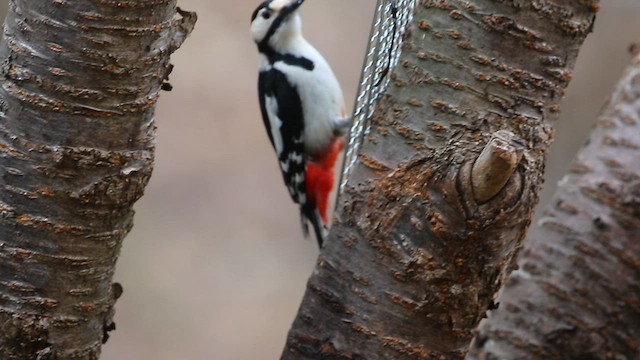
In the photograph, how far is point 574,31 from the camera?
1213mm

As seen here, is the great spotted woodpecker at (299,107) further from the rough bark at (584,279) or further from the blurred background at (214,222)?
the rough bark at (584,279)

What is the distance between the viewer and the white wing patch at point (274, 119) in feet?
10.9

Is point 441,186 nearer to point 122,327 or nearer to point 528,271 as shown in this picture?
point 528,271

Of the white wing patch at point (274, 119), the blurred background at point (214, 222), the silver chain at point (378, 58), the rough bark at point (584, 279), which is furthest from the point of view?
the blurred background at point (214, 222)

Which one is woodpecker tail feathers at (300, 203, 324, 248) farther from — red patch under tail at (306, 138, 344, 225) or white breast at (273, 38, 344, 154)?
white breast at (273, 38, 344, 154)

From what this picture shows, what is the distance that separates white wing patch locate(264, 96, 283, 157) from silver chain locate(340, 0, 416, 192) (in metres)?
1.58

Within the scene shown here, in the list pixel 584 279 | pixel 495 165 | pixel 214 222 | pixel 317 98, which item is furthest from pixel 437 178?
pixel 214 222

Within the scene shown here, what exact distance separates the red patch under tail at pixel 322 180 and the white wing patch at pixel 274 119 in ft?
0.46

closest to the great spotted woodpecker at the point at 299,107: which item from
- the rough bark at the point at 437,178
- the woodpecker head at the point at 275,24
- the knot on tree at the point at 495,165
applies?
the woodpecker head at the point at 275,24

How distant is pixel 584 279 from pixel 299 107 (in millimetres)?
2579

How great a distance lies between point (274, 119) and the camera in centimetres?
335

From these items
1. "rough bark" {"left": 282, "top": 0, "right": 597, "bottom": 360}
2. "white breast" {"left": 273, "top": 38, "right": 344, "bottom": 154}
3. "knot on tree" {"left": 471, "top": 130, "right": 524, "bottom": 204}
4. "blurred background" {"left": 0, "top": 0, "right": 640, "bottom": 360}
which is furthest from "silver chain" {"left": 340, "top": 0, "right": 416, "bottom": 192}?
"blurred background" {"left": 0, "top": 0, "right": 640, "bottom": 360}

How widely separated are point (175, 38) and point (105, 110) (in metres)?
0.14

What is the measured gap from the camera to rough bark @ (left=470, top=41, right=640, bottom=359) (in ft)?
2.45
